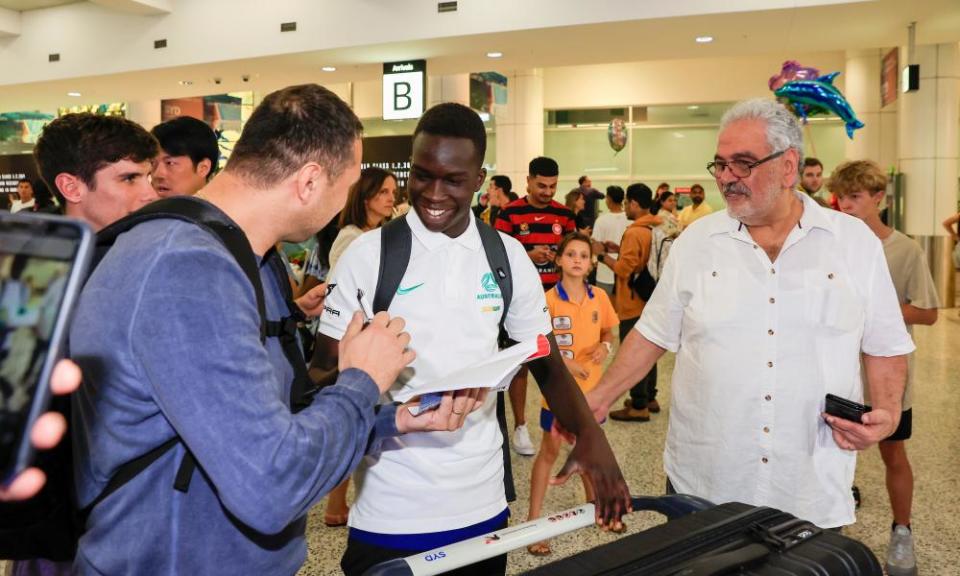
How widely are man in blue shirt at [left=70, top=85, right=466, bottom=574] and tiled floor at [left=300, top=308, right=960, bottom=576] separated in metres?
2.19

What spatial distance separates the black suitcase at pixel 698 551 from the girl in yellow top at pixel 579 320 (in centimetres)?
222

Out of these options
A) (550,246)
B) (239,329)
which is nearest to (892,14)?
(550,246)

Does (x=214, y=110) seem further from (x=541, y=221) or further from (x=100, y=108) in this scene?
(x=541, y=221)

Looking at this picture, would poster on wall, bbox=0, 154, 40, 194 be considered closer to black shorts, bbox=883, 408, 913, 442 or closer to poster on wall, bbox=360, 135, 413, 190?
poster on wall, bbox=360, 135, 413, 190

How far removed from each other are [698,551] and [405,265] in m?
0.94

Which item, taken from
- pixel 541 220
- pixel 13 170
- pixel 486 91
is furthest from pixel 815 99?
pixel 13 170

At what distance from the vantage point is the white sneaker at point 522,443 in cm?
464

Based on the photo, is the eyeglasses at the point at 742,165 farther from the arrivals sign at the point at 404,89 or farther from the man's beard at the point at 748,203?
the arrivals sign at the point at 404,89

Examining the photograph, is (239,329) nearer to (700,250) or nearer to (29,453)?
(29,453)

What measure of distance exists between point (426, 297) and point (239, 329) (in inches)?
34.3

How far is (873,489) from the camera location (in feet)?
13.3

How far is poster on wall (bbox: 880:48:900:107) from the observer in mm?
10500

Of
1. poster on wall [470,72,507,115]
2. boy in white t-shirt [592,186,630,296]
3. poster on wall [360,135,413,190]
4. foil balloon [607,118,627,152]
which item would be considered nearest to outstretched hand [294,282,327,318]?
boy in white t-shirt [592,186,630,296]

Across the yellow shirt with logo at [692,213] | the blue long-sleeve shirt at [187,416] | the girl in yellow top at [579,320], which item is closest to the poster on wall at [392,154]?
the yellow shirt with logo at [692,213]
